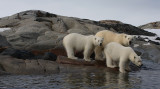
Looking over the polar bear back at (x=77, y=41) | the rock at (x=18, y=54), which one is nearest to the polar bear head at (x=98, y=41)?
the polar bear back at (x=77, y=41)

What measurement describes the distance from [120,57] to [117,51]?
509mm

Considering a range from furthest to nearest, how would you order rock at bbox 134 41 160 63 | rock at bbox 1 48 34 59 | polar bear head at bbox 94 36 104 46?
1. rock at bbox 134 41 160 63
2. rock at bbox 1 48 34 59
3. polar bear head at bbox 94 36 104 46

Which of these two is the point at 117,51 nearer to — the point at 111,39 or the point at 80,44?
the point at 80,44

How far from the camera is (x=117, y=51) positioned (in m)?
20.2

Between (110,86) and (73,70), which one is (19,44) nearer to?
(73,70)

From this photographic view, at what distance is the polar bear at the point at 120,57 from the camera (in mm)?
19406

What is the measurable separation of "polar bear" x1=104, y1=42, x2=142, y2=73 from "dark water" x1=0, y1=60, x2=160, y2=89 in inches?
57.7

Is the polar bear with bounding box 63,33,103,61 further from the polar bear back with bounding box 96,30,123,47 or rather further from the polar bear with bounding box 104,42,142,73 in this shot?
the polar bear back with bounding box 96,30,123,47

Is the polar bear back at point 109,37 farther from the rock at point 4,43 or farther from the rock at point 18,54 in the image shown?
the rock at point 4,43

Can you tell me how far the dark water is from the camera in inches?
562

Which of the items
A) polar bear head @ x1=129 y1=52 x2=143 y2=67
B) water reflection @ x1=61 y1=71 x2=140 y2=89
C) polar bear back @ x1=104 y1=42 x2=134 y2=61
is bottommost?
water reflection @ x1=61 y1=71 x2=140 y2=89

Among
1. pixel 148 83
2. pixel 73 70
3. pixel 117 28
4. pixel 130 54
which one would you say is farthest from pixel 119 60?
pixel 117 28

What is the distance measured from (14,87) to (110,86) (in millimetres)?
4192

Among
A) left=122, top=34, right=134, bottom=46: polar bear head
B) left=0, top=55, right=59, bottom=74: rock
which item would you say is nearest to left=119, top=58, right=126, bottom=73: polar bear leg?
left=122, top=34, right=134, bottom=46: polar bear head
